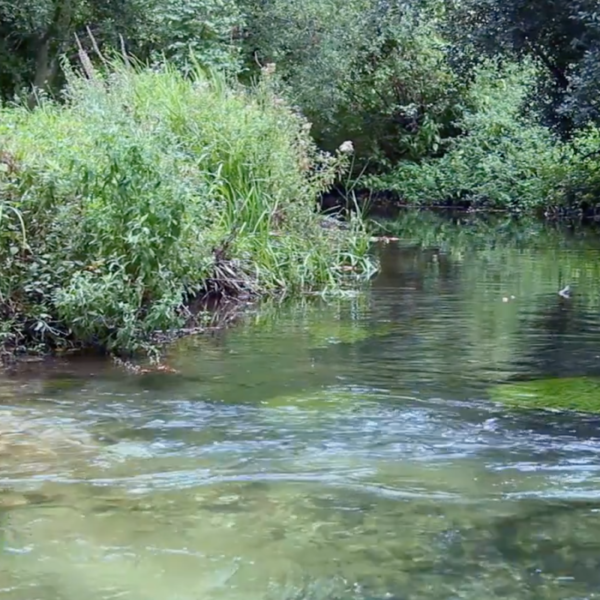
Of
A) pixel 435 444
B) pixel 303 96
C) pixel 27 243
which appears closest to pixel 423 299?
pixel 27 243

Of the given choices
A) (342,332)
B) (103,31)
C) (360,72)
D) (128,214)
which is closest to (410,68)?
(360,72)

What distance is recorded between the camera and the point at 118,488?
5.18 m

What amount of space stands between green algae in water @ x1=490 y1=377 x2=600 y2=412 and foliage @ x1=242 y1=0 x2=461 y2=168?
20311 mm

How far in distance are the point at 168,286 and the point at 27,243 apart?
115cm

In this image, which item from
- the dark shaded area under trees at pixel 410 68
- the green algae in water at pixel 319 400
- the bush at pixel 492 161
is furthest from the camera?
the bush at pixel 492 161

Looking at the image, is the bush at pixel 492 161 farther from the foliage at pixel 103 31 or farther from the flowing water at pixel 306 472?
the flowing water at pixel 306 472

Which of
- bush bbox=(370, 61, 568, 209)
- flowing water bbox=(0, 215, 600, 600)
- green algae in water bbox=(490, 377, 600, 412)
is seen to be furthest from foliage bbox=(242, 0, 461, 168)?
green algae in water bbox=(490, 377, 600, 412)

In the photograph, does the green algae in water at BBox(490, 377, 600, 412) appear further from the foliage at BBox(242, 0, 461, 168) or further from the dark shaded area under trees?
the foliage at BBox(242, 0, 461, 168)

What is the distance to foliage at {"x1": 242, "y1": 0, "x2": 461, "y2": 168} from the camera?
2858 cm

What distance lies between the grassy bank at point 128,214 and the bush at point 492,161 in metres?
14.8

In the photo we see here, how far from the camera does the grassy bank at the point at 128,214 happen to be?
823 centimetres

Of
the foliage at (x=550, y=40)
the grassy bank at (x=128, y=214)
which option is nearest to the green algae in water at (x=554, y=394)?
the grassy bank at (x=128, y=214)

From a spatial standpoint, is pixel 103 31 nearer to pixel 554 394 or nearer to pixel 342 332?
pixel 342 332

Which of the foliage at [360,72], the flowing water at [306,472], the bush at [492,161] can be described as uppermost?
the foliage at [360,72]
